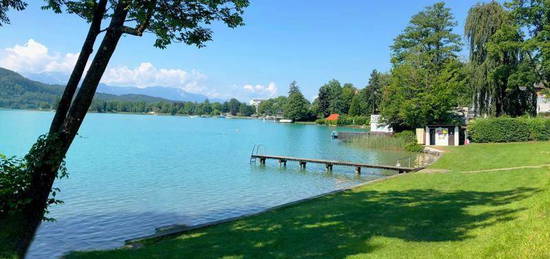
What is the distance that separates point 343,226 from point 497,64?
37782 millimetres

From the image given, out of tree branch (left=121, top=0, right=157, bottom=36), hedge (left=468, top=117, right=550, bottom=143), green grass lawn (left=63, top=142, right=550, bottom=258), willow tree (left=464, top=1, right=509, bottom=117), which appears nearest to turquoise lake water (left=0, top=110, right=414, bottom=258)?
green grass lawn (left=63, top=142, right=550, bottom=258)

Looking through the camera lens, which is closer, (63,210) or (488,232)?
(488,232)

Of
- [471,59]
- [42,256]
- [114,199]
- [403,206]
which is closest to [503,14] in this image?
[471,59]

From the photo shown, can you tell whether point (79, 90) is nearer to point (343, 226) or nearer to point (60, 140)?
point (60, 140)

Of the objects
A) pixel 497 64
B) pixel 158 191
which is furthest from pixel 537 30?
pixel 158 191

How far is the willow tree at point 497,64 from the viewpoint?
3709cm

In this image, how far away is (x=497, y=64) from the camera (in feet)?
130

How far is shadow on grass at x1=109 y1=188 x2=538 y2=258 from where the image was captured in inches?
299

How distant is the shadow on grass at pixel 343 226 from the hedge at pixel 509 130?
2753cm

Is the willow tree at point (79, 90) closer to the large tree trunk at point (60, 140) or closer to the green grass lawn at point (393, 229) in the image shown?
the large tree trunk at point (60, 140)

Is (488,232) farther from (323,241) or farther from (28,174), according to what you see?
(28,174)

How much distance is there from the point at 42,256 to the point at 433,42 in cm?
4737

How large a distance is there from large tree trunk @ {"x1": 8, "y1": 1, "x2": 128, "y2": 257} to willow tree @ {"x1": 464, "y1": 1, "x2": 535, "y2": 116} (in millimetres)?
38212

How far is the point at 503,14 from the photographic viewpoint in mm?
39750
